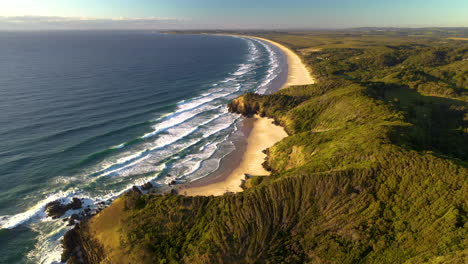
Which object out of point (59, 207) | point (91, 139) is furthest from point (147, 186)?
point (91, 139)

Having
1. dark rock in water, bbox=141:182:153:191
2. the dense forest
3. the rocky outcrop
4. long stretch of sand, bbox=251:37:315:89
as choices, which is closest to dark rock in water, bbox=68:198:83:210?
the dense forest

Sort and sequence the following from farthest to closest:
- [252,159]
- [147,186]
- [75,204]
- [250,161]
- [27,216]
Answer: [252,159] < [250,161] < [147,186] < [75,204] < [27,216]

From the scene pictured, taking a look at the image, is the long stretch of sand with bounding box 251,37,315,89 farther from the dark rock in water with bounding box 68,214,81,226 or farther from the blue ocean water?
the dark rock in water with bounding box 68,214,81,226

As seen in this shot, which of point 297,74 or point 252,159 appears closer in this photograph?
point 252,159

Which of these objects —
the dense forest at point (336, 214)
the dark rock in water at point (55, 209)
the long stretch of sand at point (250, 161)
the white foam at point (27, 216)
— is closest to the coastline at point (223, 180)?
the long stretch of sand at point (250, 161)

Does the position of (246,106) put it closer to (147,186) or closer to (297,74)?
(147,186)

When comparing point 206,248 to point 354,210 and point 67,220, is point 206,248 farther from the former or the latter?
Result: point 67,220
